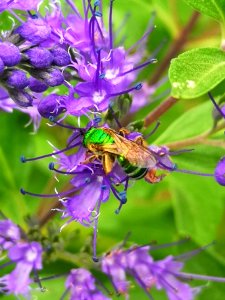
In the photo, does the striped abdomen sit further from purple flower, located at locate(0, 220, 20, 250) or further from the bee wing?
purple flower, located at locate(0, 220, 20, 250)

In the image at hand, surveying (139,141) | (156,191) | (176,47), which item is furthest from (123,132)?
(156,191)

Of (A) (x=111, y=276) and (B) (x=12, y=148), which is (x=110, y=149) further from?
(B) (x=12, y=148)

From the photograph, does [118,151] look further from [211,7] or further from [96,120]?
[211,7]

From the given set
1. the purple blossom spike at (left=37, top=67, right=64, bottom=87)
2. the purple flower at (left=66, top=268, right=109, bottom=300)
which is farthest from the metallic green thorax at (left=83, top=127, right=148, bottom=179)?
the purple flower at (left=66, top=268, right=109, bottom=300)

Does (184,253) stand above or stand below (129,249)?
below

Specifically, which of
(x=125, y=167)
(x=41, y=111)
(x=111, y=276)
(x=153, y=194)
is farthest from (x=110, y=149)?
(x=153, y=194)

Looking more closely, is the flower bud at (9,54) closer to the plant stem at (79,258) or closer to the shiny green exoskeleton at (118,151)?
the shiny green exoskeleton at (118,151)

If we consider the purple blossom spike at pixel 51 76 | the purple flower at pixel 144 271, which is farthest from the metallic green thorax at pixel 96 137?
the purple flower at pixel 144 271
